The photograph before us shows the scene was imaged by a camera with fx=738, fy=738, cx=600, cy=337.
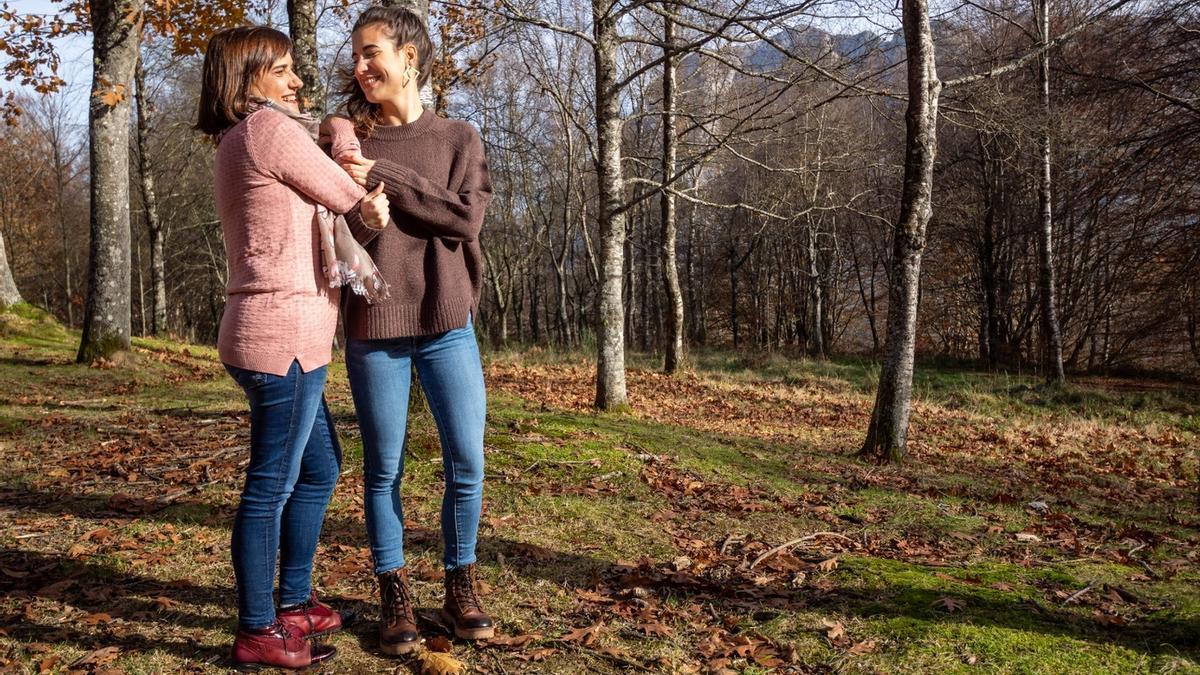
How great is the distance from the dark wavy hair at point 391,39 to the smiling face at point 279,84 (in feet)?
0.83

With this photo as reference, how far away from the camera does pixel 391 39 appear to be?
2559 millimetres

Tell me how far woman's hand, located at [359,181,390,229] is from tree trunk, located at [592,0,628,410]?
6.28 m

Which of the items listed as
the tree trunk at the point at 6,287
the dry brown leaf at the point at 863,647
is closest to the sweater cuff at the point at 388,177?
the dry brown leaf at the point at 863,647

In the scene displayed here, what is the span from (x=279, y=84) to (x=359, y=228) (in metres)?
0.50

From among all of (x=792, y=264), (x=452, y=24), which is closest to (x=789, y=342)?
(x=792, y=264)

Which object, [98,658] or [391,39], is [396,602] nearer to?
[98,658]

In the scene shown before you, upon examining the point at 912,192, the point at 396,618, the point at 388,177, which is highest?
the point at 912,192

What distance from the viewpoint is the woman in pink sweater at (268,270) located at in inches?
87.4

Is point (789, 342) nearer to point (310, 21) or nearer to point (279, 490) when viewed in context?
point (310, 21)

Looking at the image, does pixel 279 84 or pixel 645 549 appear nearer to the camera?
pixel 279 84

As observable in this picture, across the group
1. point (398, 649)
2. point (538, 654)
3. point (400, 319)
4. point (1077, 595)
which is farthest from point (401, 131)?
point (1077, 595)

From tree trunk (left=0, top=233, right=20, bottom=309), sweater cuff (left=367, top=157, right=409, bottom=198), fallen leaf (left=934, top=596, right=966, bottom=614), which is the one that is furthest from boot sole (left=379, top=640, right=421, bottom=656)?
tree trunk (left=0, top=233, right=20, bottom=309)

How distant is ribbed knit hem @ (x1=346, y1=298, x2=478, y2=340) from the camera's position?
2467mm

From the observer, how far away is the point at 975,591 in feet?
10.8
